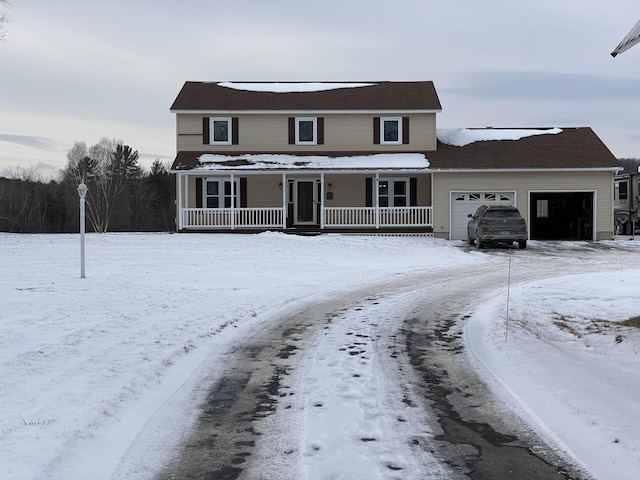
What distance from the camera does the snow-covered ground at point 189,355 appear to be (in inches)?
173

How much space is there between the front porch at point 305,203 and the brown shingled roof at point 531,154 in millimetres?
1863

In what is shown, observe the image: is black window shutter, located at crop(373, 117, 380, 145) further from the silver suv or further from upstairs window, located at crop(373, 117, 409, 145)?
the silver suv

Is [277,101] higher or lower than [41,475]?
higher

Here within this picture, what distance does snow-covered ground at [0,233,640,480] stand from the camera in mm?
4391

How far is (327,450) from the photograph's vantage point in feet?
14.2

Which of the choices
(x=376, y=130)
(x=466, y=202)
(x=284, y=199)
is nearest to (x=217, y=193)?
(x=284, y=199)

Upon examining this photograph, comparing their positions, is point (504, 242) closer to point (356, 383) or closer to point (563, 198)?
point (563, 198)

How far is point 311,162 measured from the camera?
91.1ft

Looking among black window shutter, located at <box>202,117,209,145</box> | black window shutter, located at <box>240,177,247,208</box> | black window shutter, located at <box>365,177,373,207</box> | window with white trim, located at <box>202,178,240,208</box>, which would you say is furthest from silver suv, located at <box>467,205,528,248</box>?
black window shutter, located at <box>202,117,209,145</box>

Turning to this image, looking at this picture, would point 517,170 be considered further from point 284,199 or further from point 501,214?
point 284,199

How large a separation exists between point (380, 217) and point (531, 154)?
7369 mm

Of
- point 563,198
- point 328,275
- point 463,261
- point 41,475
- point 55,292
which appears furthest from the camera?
point 563,198

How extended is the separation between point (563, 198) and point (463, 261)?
14546 millimetres

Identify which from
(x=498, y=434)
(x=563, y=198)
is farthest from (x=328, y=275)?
(x=563, y=198)
